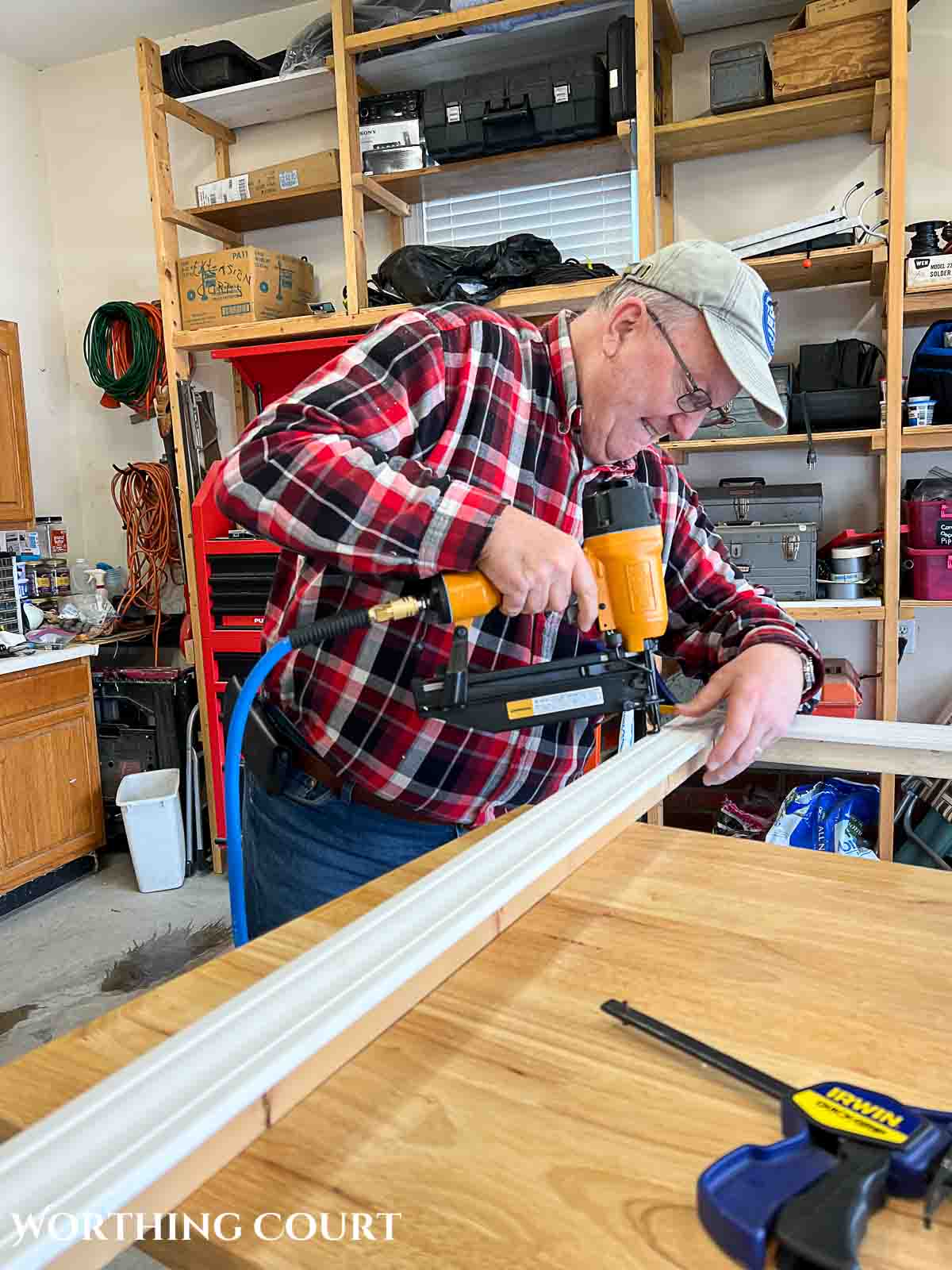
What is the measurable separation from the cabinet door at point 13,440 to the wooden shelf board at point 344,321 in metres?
0.78

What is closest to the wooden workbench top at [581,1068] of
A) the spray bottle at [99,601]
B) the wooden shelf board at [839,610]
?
the wooden shelf board at [839,610]

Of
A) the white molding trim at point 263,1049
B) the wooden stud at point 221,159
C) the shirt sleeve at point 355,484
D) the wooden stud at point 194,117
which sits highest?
the wooden stud at point 194,117

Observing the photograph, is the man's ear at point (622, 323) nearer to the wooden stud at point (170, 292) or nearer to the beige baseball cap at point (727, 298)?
the beige baseball cap at point (727, 298)

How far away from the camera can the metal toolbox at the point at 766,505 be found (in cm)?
288

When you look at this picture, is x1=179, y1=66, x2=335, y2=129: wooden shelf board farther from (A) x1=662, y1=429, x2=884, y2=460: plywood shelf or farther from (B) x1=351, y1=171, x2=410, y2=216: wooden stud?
(A) x1=662, y1=429, x2=884, y2=460: plywood shelf

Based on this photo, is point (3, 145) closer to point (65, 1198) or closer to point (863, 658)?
point (863, 658)

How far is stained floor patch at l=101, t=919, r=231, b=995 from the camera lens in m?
2.82

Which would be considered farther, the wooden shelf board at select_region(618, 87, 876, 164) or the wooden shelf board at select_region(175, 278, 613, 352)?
the wooden shelf board at select_region(175, 278, 613, 352)

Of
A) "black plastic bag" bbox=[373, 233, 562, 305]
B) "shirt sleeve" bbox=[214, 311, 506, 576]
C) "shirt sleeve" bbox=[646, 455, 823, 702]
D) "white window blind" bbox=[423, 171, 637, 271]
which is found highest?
"white window blind" bbox=[423, 171, 637, 271]

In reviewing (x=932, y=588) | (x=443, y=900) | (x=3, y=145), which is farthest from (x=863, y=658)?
(x=3, y=145)

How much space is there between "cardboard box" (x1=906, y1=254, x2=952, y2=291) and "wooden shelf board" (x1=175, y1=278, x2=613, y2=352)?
879 mm

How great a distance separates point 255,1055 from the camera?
23.1 inches

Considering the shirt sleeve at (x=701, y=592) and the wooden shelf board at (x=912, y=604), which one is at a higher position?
the shirt sleeve at (x=701, y=592)

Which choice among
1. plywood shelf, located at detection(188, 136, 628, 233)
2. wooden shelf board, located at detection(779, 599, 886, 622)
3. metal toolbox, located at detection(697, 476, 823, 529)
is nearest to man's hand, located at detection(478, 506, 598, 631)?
wooden shelf board, located at detection(779, 599, 886, 622)
